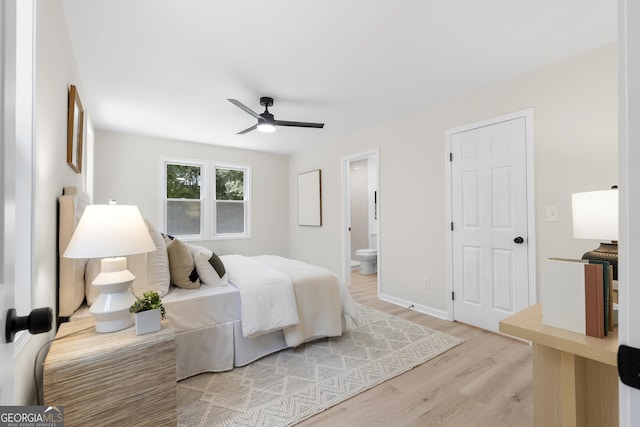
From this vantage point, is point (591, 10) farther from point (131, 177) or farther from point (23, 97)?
point (131, 177)

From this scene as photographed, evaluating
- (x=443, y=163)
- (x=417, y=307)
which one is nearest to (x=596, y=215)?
(x=443, y=163)

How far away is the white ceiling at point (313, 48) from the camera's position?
1.86 meters

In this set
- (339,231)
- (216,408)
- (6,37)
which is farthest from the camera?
(339,231)

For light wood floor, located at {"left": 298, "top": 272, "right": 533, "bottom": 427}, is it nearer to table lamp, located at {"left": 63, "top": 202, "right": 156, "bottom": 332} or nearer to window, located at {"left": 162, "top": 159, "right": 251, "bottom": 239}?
table lamp, located at {"left": 63, "top": 202, "right": 156, "bottom": 332}

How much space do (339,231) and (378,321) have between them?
6.16 feet

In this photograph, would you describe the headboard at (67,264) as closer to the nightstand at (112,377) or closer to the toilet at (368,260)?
the nightstand at (112,377)

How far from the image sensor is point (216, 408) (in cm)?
179

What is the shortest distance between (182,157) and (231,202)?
44.0 inches

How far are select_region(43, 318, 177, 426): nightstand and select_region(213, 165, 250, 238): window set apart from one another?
149 inches

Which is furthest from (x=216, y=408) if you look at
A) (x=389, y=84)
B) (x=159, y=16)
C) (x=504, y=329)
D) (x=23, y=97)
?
(x=389, y=84)

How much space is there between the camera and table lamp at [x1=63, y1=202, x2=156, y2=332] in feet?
4.65

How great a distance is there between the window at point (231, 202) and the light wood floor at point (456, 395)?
3.98m

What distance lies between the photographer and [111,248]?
144 cm

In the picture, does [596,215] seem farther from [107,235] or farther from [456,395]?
[107,235]
